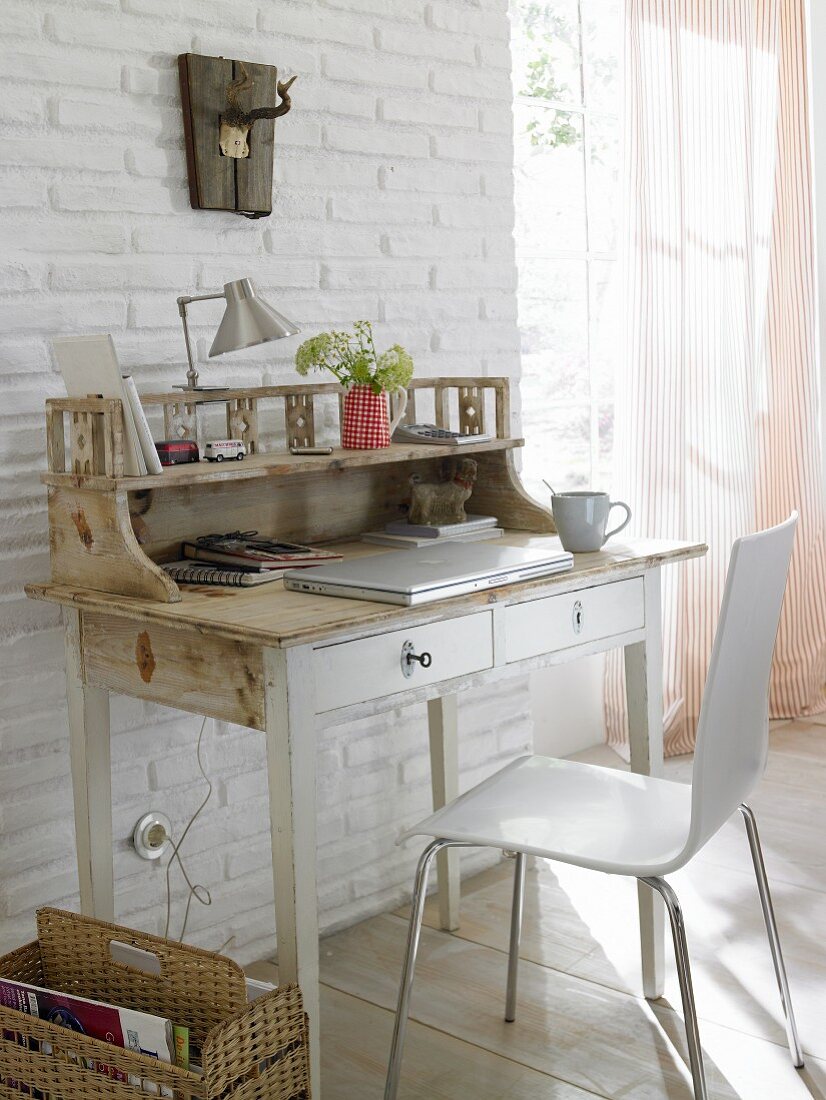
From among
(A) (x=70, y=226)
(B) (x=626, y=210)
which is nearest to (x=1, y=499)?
(A) (x=70, y=226)

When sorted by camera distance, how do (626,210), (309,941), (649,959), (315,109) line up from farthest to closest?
(626,210) → (315,109) → (649,959) → (309,941)

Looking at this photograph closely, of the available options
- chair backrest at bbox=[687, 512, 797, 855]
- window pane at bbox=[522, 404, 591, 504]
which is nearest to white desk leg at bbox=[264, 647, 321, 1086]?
chair backrest at bbox=[687, 512, 797, 855]

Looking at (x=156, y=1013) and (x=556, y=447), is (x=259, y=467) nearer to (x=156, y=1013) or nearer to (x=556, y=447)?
(x=156, y=1013)

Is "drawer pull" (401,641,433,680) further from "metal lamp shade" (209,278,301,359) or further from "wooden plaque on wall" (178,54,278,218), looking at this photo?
"wooden plaque on wall" (178,54,278,218)

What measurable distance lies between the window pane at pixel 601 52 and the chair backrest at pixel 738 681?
2.00 meters

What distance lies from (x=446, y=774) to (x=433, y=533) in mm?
565

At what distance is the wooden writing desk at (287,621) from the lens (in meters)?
1.63

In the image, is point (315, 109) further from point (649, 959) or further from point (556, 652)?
point (649, 959)

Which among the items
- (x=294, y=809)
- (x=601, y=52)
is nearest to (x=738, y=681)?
(x=294, y=809)

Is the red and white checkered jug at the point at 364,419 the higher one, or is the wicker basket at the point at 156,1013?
the red and white checkered jug at the point at 364,419

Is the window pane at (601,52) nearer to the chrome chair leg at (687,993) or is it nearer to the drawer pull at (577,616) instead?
the drawer pull at (577,616)

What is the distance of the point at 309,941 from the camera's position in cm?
164

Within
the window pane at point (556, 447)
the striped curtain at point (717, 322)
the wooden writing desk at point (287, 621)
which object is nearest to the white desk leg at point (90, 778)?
the wooden writing desk at point (287, 621)

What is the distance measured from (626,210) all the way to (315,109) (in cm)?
110
